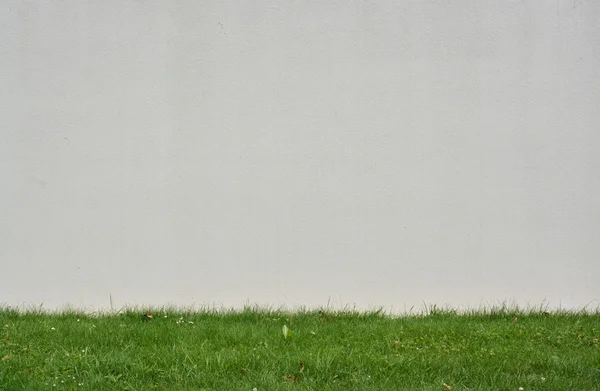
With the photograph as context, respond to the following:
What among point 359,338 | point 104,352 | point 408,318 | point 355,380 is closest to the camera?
point 355,380

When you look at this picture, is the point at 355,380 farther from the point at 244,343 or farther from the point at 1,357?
the point at 1,357

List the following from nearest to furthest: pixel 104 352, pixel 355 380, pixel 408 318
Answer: pixel 355 380
pixel 104 352
pixel 408 318

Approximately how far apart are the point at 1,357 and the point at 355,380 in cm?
211

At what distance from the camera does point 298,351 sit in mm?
3898

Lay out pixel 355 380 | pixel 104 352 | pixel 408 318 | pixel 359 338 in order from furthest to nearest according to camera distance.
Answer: pixel 408 318, pixel 359 338, pixel 104 352, pixel 355 380

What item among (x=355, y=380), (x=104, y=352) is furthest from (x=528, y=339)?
(x=104, y=352)

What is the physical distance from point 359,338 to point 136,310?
1.76 m

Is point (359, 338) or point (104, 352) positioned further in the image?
point (359, 338)

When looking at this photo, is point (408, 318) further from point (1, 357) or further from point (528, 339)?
point (1, 357)

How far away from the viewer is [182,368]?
362 centimetres

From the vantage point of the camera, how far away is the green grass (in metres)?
3.49

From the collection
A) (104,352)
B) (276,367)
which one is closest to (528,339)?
(276,367)

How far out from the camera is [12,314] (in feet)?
15.4

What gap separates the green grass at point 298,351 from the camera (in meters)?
3.49
